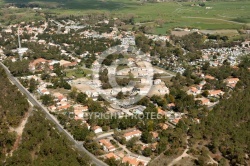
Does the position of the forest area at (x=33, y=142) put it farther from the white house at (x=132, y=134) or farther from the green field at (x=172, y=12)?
the green field at (x=172, y=12)

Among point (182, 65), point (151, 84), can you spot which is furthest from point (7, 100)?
point (182, 65)

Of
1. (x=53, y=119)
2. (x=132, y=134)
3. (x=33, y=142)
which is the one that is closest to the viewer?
(x=33, y=142)

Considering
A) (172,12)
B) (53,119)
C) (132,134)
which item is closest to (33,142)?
(53,119)

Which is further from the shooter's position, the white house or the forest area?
the white house

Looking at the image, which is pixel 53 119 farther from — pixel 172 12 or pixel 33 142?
pixel 172 12

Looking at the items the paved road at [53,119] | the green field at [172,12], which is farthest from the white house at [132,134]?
the green field at [172,12]

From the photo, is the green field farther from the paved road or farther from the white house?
the white house

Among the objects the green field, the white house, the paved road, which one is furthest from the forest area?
the green field

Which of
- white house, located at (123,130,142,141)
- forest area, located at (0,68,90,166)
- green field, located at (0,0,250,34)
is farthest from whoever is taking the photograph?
green field, located at (0,0,250,34)

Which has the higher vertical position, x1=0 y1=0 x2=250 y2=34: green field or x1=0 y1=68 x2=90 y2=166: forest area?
x1=0 y1=0 x2=250 y2=34: green field

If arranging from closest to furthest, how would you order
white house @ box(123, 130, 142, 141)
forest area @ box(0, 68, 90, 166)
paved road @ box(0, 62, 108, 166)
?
1. forest area @ box(0, 68, 90, 166)
2. paved road @ box(0, 62, 108, 166)
3. white house @ box(123, 130, 142, 141)
